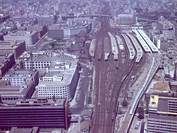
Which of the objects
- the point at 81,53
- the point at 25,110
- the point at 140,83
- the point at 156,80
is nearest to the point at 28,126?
the point at 25,110

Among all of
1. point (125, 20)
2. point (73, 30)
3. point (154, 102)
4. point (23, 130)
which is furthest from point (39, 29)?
point (154, 102)

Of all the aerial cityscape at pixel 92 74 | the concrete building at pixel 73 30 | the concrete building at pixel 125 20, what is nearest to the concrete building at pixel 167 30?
the aerial cityscape at pixel 92 74

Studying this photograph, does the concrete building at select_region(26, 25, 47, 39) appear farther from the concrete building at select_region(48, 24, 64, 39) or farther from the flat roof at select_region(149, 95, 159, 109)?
the flat roof at select_region(149, 95, 159, 109)

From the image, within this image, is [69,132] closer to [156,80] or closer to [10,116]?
[10,116]

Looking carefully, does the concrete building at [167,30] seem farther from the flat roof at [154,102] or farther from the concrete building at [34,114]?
the concrete building at [34,114]

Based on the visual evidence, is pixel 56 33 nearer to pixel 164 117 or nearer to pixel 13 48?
pixel 13 48

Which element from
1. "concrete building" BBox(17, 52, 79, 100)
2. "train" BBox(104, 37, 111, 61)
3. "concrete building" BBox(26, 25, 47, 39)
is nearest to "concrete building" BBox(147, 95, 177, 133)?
"concrete building" BBox(17, 52, 79, 100)
